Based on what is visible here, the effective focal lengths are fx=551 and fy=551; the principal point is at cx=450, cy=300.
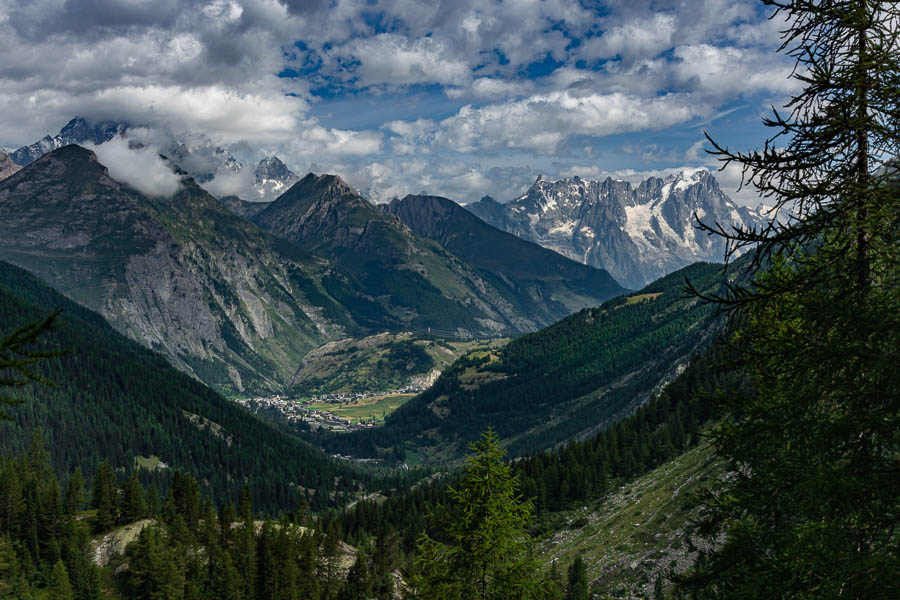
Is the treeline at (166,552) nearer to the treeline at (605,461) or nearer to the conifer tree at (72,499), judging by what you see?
the conifer tree at (72,499)

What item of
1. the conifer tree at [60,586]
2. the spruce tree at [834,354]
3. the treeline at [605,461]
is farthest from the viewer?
the treeline at [605,461]

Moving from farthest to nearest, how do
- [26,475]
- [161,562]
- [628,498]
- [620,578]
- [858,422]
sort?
[26,475], [628,498], [161,562], [620,578], [858,422]

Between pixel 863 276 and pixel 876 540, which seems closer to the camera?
pixel 876 540

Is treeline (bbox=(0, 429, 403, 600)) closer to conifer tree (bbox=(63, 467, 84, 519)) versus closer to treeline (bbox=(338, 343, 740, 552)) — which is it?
conifer tree (bbox=(63, 467, 84, 519))

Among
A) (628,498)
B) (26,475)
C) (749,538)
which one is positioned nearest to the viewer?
(749,538)

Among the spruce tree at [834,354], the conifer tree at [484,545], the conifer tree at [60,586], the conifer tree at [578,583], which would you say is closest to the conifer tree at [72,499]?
the conifer tree at [60,586]

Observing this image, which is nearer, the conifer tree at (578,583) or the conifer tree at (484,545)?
the conifer tree at (484,545)

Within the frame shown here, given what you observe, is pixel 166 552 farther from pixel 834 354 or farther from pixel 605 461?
pixel 834 354

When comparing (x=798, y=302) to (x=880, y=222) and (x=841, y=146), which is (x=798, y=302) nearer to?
(x=880, y=222)

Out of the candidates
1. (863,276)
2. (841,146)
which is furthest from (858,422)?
(841,146)

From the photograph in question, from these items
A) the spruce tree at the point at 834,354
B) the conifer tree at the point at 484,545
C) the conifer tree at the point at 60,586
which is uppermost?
the spruce tree at the point at 834,354

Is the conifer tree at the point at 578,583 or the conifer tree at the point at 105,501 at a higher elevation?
the conifer tree at the point at 105,501

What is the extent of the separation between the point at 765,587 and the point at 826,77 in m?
12.0

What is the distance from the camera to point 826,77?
514 inches
